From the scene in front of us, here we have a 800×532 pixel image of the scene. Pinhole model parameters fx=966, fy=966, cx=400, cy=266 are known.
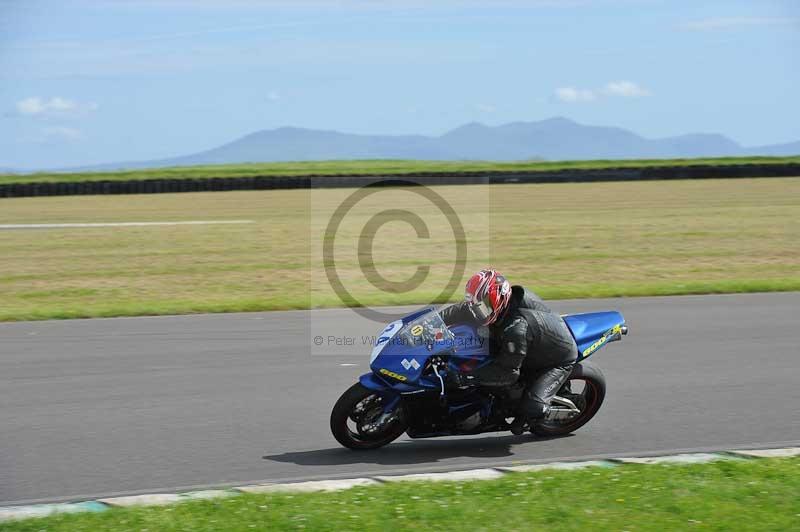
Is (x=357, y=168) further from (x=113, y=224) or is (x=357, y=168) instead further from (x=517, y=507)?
(x=517, y=507)

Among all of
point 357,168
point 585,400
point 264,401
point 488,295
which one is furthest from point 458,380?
point 357,168

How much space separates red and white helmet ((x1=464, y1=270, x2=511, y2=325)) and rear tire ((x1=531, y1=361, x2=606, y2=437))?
3.27ft

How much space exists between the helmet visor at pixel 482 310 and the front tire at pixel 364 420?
3.00 ft

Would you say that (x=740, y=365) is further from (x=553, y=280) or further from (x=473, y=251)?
(x=473, y=251)

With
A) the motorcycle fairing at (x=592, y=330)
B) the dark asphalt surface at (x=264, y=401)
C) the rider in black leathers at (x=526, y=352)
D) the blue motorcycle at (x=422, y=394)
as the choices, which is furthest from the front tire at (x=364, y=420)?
the motorcycle fairing at (x=592, y=330)

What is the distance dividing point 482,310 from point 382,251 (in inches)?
601

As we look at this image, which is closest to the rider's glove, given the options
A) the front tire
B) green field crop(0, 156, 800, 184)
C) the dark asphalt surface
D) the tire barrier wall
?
the front tire

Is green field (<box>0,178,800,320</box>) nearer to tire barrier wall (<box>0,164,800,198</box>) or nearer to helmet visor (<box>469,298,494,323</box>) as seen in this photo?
tire barrier wall (<box>0,164,800,198</box>)

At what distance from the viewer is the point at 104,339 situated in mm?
12062

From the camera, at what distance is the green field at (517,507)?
5.47 m

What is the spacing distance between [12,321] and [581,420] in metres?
9.07

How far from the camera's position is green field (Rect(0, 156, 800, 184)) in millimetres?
49219

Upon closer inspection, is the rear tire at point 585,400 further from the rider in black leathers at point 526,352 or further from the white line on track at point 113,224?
the white line on track at point 113,224

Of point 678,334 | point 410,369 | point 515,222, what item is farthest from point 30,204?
point 410,369
